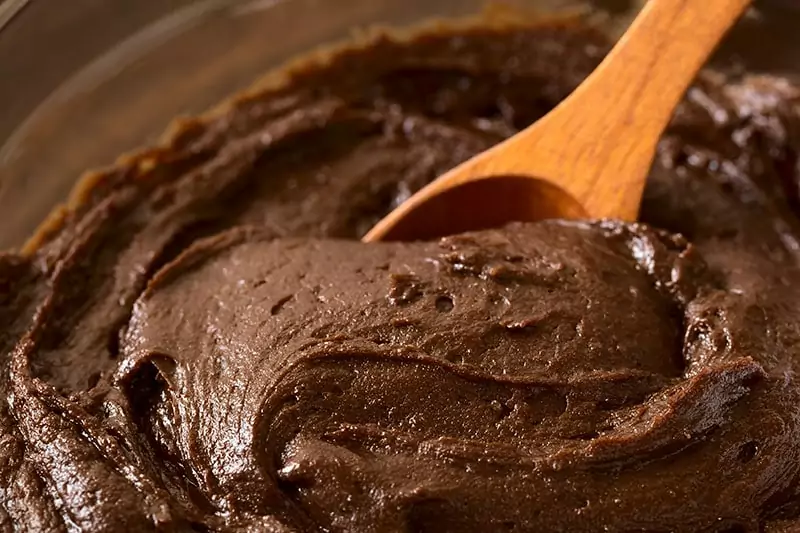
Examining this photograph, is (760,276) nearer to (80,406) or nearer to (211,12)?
(80,406)

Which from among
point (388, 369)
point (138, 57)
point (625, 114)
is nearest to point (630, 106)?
point (625, 114)

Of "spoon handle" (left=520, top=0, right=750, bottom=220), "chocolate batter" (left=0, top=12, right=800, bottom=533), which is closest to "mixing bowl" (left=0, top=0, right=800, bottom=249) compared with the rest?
"chocolate batter" (left=0, top=12, right=800, bottom=533)

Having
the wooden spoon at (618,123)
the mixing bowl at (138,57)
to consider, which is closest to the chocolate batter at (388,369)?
the wooden spoon at (618,123)

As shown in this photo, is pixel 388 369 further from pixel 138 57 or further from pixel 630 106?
pixel 138 57

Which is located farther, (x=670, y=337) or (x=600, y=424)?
(x=670, y=337)

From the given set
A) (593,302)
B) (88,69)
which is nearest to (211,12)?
(88,69)

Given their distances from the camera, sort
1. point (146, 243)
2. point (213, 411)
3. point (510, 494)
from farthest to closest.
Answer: point (146, 243), point (213, 411), point (510, 494)

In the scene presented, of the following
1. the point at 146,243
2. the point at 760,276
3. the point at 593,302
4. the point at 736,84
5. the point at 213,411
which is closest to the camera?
the point at 213,411
